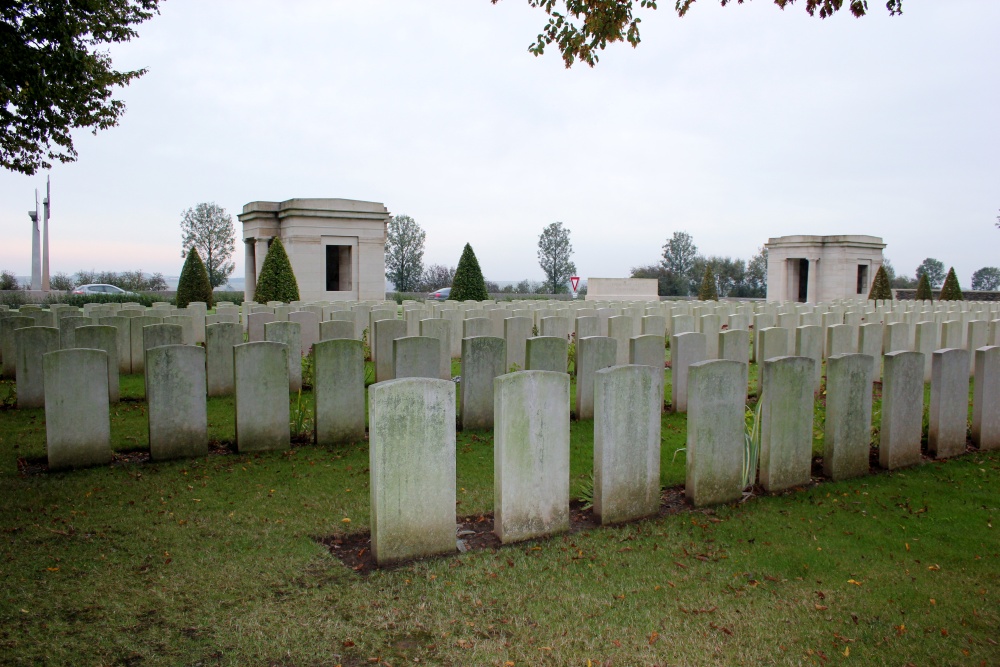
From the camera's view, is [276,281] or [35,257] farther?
[35,257]

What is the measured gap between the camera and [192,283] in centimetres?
2553

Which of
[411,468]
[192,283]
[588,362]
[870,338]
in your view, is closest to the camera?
[411,468]

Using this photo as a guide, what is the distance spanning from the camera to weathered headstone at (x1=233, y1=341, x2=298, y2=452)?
641cm

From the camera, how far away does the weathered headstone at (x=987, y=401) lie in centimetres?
702

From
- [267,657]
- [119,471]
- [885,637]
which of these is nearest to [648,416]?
[885,637]

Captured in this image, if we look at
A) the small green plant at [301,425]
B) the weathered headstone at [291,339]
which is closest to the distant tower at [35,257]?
the weathered headstone at [291,339]

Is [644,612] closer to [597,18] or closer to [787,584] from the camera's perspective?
[787,584]

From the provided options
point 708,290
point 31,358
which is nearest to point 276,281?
point 31,358

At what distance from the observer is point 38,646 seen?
3184mm

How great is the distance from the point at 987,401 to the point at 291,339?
316 inches

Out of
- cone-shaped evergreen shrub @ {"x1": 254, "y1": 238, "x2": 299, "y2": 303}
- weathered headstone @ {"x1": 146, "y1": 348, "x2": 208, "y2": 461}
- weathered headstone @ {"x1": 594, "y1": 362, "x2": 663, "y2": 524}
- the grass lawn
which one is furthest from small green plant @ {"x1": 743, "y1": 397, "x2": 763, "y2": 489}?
cone-shaped evergreen shrub @ {"x1": 254, "y1": 238, "x2": 299, "y2": 303}

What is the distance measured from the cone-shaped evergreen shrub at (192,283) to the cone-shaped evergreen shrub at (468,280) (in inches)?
371

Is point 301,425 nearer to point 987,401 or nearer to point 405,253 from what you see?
point 987,401

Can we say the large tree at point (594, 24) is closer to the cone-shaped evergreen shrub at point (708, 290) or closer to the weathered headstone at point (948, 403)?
the weathered headstone at point (948, 403)
